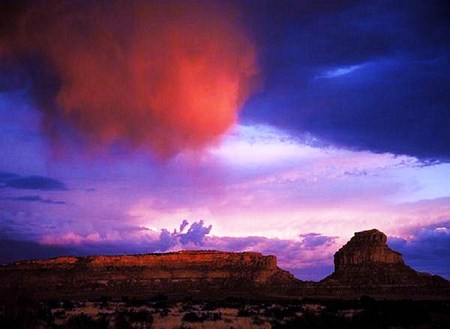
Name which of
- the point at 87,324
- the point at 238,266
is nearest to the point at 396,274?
the point at 238,266

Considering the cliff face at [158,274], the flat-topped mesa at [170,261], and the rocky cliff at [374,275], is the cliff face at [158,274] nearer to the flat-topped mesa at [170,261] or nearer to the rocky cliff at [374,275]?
the flat-topped mesa at [170,261]

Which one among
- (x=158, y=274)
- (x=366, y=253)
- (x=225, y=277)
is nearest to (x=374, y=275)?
(x=366, y=253)

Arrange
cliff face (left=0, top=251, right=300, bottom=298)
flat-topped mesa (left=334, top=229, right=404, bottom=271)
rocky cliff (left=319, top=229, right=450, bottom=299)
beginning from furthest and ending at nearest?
1. flat-topped mesa (left=334, top=229, right=404, bottom=271)
2. cliff face (left=0, top=251, right=300, bottom=298)
3. rocky cliff (left=319, top=229, right=450, bottom=299)

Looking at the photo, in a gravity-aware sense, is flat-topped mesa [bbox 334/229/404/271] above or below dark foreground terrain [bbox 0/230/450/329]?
above

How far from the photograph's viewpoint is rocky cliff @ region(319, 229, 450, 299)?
10244cm

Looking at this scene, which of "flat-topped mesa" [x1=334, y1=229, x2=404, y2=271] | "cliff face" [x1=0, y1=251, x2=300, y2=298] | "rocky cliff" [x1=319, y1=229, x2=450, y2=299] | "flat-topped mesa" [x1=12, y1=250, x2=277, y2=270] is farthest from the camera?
"flat-topped mesa" [x1=12, y1=250, x2=277, y2=270]

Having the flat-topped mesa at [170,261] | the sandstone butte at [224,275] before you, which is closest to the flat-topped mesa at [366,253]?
the sandstone butte at [224,275]

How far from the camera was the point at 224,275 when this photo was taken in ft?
404

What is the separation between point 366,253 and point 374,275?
39.7ft

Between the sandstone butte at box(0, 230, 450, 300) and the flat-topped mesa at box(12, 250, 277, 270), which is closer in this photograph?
the sandstone butte at box(0, 230, 450, 300)

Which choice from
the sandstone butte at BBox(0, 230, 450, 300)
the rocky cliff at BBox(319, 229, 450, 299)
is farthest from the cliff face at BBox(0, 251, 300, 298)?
the rocky cliff at BBox(319, 229, 450, 299)

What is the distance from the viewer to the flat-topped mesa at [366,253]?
122062mm

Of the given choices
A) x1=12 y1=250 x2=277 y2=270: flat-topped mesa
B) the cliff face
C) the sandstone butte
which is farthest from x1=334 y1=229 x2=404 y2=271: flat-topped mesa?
x1=12 y1=250 x2=277 y2=270: flat-topped mesa

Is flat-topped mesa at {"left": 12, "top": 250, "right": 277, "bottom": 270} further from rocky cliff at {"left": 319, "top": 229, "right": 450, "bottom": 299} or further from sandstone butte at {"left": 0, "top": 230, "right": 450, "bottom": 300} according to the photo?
rocky cliff at {"left": 319, "top": 229, "right": 450, "bottom": 299}
